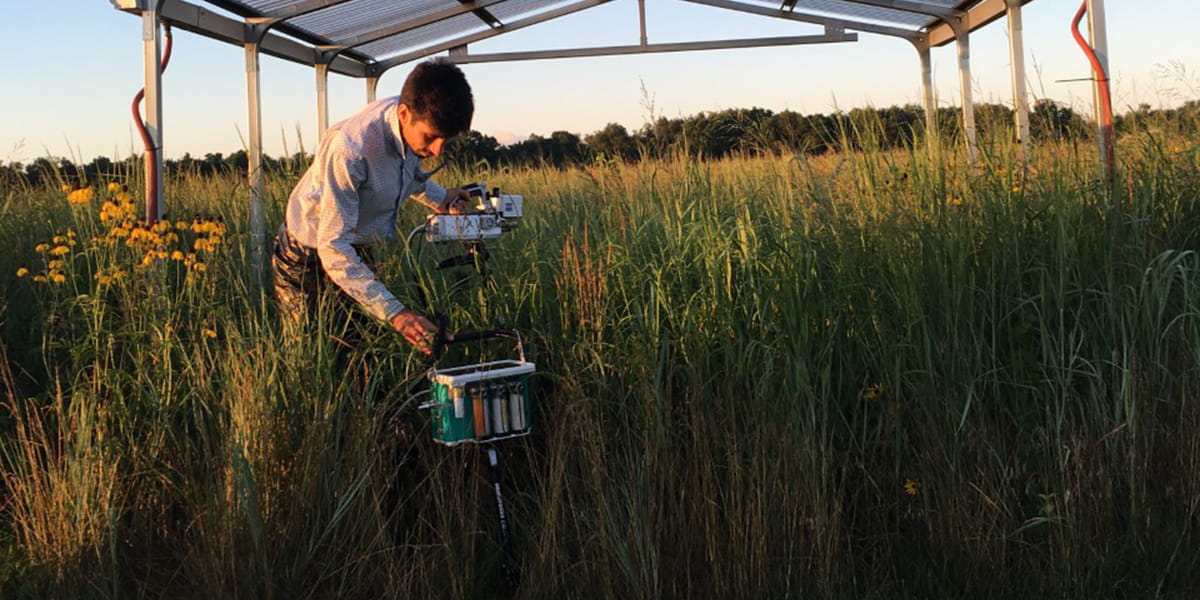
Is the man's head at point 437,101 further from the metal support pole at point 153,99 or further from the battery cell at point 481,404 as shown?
the metal support pole at point 153,99

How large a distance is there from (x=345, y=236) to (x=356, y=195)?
223mm

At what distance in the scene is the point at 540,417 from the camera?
4.11 m

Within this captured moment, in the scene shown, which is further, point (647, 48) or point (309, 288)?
point (647, 48)

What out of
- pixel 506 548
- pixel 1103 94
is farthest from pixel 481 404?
pixel 1103 94

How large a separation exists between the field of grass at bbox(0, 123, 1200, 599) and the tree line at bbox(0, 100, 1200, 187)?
40 centimetres

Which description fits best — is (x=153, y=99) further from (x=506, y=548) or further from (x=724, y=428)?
(x=724, y=428)

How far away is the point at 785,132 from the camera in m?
5.91

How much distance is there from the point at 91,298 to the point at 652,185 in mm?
2854

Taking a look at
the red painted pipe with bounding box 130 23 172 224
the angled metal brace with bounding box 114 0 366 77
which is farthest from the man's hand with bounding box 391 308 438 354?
the angled metal brace with bounding box 114 0 366 77

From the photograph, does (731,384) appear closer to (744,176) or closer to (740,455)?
(740,455)

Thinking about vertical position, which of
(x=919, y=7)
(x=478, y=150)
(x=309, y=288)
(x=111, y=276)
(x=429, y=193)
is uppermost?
(x=919, y=7)

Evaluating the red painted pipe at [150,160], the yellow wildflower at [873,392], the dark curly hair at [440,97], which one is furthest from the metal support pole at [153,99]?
the yellow wildflower at [873,392]

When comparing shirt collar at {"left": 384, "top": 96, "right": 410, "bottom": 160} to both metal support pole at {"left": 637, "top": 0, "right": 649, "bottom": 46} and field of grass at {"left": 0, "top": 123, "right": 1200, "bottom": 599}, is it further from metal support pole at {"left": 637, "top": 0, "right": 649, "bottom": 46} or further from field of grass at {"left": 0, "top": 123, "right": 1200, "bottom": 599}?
metal support pole at {"left": 637, "top": 0, "right": 649, "bottom": 46}

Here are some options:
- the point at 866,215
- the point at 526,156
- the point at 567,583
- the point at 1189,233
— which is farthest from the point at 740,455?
the point at 526,156
